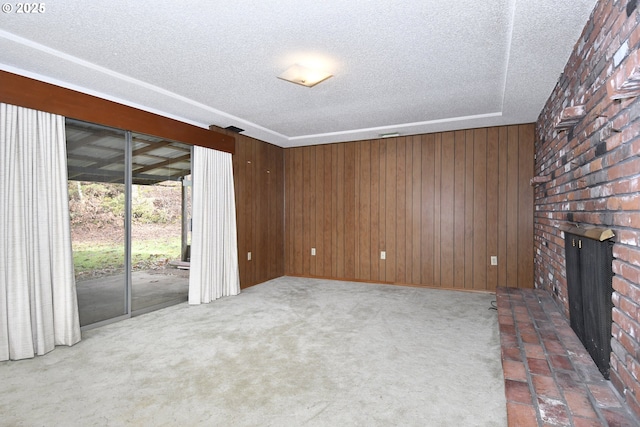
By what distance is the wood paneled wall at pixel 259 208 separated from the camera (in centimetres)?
510

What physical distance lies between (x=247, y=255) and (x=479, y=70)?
12.9 feet

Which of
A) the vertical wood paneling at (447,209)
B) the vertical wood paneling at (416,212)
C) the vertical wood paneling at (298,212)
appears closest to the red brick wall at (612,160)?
the vertical wood paneling at (447,209)

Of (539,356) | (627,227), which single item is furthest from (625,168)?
(539,356)

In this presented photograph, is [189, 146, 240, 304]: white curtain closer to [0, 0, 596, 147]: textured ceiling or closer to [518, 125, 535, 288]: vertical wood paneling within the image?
[0, 0, 596, 147]: textured ceiling

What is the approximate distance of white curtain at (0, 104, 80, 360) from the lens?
257 cm

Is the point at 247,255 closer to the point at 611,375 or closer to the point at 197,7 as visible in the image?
the point at 197,7

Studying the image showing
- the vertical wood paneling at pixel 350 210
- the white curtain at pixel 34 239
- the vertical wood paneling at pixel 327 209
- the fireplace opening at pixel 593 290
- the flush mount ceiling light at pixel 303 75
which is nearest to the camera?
the fireplace opening at pixel 593 290

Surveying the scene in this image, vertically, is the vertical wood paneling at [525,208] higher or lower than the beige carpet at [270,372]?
higher

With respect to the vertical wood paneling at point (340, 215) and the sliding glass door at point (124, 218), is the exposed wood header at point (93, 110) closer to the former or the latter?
the sliding glass door at point (124, 218)

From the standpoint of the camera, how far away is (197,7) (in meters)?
2.05

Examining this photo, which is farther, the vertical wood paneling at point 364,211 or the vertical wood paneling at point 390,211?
the vertical wood paneling at point 364,211

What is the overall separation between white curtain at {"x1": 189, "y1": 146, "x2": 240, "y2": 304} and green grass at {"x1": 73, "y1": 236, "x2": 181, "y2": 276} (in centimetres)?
33

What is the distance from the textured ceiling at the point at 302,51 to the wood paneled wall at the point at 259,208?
1.25m

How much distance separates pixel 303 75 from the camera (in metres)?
2.87
